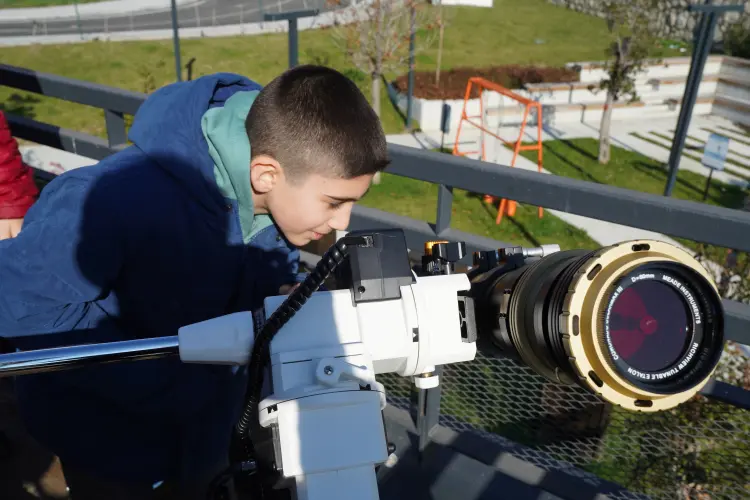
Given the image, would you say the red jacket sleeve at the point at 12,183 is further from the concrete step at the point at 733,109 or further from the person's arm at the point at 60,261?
the concrete step at the point at 733,109

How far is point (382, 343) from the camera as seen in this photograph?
3.43 feet

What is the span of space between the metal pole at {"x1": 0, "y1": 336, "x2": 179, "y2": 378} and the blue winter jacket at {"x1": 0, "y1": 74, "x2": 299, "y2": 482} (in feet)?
1.50

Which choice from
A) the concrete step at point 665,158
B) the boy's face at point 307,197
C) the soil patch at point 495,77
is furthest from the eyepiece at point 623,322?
the soil patch at point 495,77

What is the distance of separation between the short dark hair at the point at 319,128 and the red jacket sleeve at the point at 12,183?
156 centimetres

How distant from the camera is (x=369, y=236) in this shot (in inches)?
40.5

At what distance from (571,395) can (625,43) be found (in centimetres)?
1412

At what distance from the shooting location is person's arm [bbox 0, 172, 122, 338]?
1.39m

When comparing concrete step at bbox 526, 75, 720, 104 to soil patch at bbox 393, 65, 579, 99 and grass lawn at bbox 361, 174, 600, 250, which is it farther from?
grass lawn at bbox 361, 174, 600, 250

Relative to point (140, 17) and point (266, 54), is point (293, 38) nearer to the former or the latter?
point (266, 54)

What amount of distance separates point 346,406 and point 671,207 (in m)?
1.67

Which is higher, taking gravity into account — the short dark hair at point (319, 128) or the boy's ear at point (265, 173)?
the short dark hair at point (319, 128)

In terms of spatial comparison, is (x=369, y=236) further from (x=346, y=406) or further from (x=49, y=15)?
(x=49, y=15)

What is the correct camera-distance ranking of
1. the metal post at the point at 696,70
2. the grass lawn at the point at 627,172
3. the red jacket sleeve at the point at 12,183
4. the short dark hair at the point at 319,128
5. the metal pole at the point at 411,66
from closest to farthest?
the short dark hair at the point at 319,128 → the red jacket sleeve at the point at 12,183 → the metal post at the point at 696,70 → the grass lawn at the point at 627,172 → the metal pole at the point at 411,66

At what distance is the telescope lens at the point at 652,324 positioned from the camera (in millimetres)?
1094
